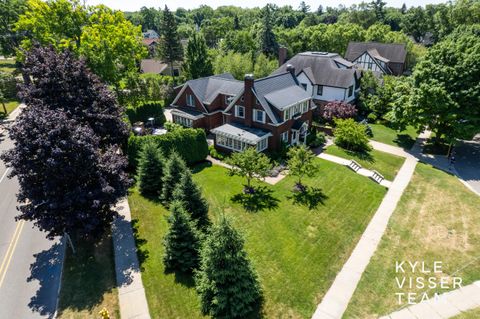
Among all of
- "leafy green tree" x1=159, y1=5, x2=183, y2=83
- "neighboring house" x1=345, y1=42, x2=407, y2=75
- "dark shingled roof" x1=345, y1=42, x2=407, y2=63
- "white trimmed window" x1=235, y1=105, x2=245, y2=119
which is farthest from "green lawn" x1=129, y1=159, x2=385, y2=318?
"dark shingled roof" x1=345, y1=42, x2=407, y2=63

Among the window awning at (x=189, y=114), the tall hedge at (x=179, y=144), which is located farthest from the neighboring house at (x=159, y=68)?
the tall hedge at (x=179, y=144)

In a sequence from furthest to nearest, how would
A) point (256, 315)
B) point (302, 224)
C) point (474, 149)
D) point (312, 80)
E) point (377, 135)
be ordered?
1. point (312, 80)
2. point (377, 135)
3. point (474, 149)
4. point (302, 224)
5. point (256, 315)

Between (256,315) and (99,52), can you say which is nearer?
(256,315)

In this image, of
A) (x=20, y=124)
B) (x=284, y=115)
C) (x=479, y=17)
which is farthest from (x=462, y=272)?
(x=479, y=17)

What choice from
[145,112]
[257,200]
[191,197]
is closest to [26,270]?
[191,197]

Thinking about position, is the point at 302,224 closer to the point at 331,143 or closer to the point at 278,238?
the point at 278,238

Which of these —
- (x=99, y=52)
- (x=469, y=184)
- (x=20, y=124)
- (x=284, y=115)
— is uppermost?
(x=99, y=52)
